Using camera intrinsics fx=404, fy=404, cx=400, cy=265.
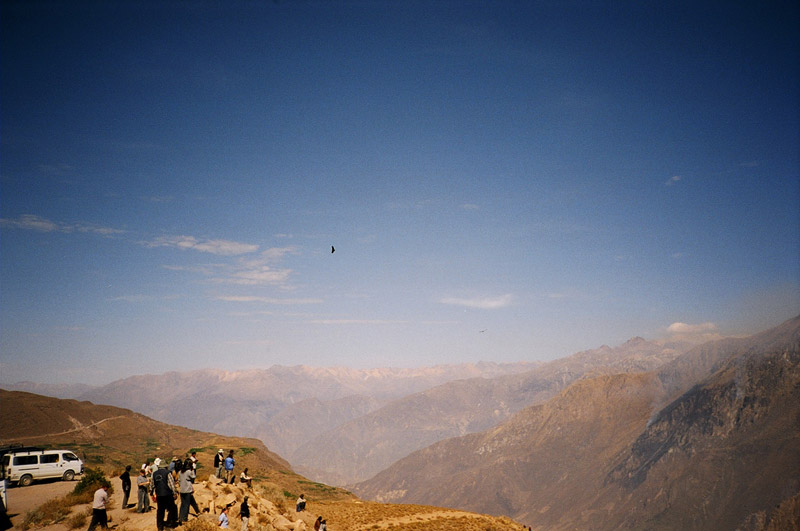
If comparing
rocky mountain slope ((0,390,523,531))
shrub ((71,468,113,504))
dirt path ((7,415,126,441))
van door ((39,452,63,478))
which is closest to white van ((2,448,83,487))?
van door ((39,452,63,478))

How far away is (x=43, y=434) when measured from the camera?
8219 cm

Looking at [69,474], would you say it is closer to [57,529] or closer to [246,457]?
[57,529]

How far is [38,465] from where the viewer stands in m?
29.0

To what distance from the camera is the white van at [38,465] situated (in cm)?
2802

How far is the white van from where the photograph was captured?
2802 centimetres

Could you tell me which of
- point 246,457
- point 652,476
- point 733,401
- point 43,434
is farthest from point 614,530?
point 43,434

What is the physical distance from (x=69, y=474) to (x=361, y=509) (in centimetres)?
2283

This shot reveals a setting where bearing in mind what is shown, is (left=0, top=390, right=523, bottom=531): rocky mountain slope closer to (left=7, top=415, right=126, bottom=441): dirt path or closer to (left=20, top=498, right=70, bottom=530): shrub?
(left=7, top=415, right=126, bottom=441): dirt path

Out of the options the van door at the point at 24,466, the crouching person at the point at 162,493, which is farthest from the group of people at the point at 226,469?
the van door at the point at 24,466

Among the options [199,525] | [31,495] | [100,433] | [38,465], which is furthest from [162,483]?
[100,433]

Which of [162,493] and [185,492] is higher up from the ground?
[162,493]

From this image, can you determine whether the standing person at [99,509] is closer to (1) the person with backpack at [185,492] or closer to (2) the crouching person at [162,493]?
(2) the crouching person at [162,493]

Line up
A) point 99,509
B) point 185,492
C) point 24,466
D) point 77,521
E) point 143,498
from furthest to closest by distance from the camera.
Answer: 1. point 24,466
2. point 143,498
3. point 77,521
4. point 185,492
5. point 99,509

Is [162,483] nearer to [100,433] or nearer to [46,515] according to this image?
[46,515]
